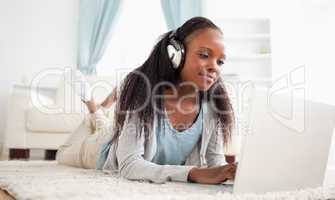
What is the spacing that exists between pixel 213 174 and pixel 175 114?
0.94 ft

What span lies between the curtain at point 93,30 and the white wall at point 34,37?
97 mm

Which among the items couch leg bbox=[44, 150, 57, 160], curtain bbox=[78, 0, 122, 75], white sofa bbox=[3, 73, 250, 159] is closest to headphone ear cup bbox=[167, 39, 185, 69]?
white sofa bbox=[3, 73, 250, 159]

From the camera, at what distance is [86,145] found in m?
1.46

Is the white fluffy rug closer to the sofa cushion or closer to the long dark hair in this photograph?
the long dark hair

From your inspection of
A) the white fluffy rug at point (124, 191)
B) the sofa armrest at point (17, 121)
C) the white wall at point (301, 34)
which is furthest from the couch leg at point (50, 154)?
the white fluffy rug at point (124, 191)

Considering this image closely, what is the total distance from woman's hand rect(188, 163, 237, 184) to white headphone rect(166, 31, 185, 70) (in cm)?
29

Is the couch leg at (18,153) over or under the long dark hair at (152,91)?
under

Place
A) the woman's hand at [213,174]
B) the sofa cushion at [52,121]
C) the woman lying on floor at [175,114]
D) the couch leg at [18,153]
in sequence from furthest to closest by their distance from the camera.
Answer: the couch leg at [18,153] → the sofa cushion at [52,121] → the woman lying on floor at [175,114] → the woman's hand at [213,174]

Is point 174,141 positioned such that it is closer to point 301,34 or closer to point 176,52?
point 176,52

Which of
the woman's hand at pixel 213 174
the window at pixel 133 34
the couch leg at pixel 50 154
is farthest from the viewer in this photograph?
the window at pixel 133 34

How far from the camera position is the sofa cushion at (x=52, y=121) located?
8.98 feet

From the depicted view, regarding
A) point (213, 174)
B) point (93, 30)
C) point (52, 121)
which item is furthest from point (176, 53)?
point (93, 30)

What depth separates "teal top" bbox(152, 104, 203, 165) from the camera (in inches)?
42.2

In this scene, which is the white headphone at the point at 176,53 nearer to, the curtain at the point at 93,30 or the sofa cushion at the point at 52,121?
the sofa cushion at the point at 52,121
